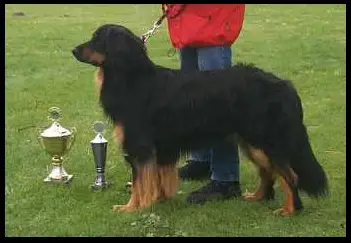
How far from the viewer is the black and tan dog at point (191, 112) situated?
17.8 feet

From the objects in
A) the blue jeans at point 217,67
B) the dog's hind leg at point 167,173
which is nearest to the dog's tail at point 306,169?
the blue jeans at point 217,67

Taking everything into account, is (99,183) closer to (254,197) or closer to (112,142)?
A: (254,197)

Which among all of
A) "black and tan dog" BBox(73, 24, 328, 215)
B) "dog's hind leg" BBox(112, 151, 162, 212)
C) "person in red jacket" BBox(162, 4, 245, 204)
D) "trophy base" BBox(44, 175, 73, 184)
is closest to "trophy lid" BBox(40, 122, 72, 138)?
"trophy base" BBox(44, 175, 73, 184)

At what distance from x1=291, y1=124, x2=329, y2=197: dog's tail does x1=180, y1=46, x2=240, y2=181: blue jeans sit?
0.61 m

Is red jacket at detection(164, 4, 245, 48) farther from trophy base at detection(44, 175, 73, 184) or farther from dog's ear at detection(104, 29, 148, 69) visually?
trophy base at detection(44, 175, 73, 184)

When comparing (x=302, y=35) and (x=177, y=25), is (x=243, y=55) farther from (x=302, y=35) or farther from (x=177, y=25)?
(x=177, y=25)

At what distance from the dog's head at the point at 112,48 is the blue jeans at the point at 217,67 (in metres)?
0.60

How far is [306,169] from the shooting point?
5566 millimetres

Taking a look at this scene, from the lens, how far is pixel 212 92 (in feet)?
17.8

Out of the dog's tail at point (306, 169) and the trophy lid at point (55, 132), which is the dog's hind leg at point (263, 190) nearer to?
the dog's tail at point (306, 169)

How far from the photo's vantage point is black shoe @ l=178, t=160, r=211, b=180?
21.3ft

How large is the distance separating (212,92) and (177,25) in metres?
0.81

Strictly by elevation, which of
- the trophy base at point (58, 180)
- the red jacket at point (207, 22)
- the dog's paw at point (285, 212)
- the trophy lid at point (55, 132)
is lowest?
the dog's paw at point (285, 212)
